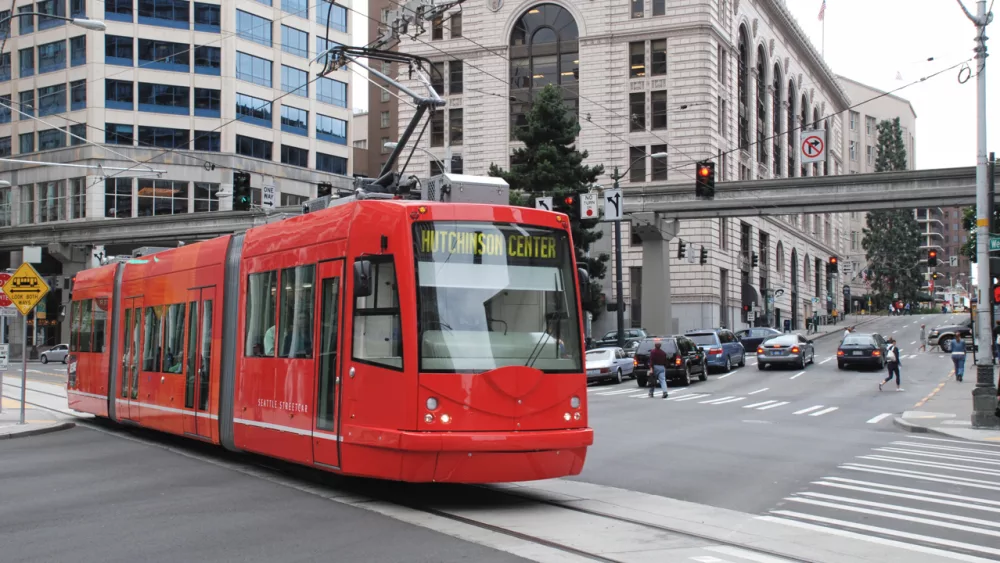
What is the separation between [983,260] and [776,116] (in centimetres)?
6540

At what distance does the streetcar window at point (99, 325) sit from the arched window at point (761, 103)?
211 ft

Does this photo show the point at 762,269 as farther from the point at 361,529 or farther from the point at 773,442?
the point at 361,529

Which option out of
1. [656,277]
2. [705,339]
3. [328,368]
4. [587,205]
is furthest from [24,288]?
[656,277]

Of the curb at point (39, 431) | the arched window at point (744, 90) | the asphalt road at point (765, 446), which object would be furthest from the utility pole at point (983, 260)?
the arched window at point (744, 90)

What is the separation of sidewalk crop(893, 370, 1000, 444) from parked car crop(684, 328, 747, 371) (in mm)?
9188

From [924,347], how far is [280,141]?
146 feet

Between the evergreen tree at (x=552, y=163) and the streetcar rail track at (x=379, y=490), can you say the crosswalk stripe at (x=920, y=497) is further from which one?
the evergreen tree at (x=552, y=163)

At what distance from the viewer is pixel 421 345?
10438 mm

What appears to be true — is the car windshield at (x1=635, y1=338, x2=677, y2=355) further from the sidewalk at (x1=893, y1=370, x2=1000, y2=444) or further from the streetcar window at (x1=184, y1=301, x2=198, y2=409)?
the streetcar window at (x1=184, y1=301, x2=198, y2=409)

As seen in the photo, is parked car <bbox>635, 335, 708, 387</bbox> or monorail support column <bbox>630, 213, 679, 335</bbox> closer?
parked car <bbox>635, 335, 708, 387</bbox>

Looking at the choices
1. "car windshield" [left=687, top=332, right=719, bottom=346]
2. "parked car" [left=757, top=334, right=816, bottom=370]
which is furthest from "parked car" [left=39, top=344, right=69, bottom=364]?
"parked car" [left=757, top=334, right=816, bottom=370]

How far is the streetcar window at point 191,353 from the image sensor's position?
1562 centimetres

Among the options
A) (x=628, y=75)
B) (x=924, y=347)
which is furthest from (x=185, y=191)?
(x=924, y=347)

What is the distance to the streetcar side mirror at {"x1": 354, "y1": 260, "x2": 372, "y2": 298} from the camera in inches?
409
